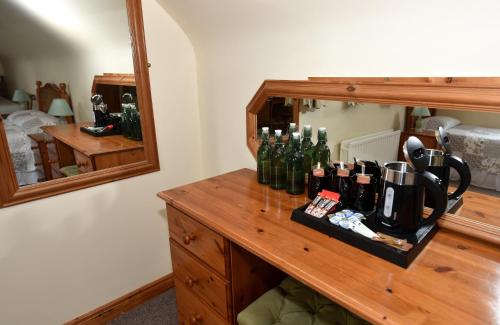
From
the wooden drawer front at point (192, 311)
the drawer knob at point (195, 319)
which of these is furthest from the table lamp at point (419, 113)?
the drawer knob at point (195, 319)

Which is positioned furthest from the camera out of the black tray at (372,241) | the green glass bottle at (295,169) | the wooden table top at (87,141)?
the wooden table top at (87,141)

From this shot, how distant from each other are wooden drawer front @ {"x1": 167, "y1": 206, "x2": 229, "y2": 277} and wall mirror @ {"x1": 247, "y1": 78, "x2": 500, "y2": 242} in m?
0.62

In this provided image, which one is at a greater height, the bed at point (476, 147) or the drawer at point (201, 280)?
Result: the bed at point (476, 147)

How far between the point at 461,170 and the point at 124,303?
188 centimetres

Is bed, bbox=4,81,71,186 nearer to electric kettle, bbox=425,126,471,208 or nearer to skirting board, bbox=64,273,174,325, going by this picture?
skirting board, bbox=64,273,174,325

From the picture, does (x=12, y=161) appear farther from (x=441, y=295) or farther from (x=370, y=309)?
(x=441, y=295)

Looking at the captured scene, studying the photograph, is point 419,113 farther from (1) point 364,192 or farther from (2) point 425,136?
(1) point 364,192

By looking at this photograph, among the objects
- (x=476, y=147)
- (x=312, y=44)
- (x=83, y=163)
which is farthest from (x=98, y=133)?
(x=476, y=147)

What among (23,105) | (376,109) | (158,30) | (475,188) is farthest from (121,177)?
(475,188)

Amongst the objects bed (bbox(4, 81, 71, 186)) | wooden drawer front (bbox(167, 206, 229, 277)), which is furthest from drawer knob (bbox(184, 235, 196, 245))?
bed (bbox(4, 81, 71, 186))

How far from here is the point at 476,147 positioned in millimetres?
1025

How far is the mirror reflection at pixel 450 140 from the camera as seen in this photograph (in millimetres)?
983

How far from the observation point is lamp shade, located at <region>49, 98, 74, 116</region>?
1.49 m

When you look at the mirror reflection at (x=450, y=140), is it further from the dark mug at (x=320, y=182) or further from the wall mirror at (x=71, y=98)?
the wall mirror at (x=71, y=98)
